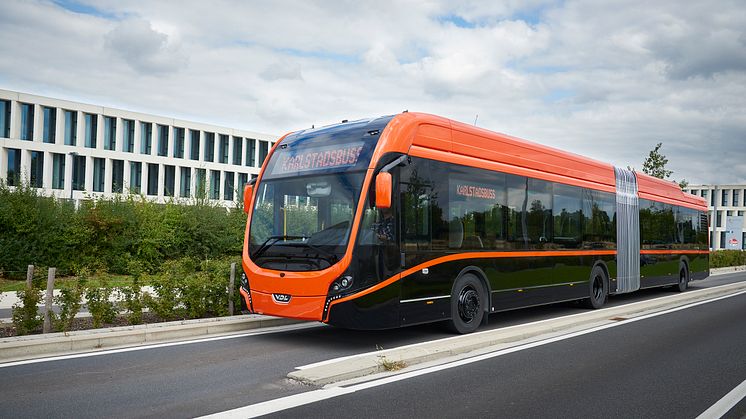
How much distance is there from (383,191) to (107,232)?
2262cm

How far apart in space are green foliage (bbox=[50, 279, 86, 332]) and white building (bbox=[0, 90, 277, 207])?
32.7 metres

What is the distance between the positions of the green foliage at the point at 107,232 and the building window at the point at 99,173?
82.7ft

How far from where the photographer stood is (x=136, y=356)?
845 centimetres

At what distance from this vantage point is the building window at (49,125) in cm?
4988

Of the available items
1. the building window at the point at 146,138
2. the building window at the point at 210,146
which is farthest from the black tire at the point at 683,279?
the building window at the point at 210,146

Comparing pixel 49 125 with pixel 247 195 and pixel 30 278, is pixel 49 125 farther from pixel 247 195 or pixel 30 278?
pixel 247 195

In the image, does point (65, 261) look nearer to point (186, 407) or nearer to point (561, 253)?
point (561, 253)

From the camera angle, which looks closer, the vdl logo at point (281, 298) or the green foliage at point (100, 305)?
the vdl logo at point (281, 298)

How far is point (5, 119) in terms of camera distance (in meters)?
47.6

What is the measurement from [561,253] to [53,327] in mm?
9706

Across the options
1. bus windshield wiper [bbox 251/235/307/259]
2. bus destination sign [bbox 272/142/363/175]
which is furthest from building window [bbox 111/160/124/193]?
bus windshield wiper [bbox 251/235/307/259]

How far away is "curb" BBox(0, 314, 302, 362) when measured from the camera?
8.37 meters

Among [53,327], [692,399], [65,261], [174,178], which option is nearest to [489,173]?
[692,399]

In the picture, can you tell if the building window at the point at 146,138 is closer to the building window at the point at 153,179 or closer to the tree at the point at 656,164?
the building window at the point at 153,179
